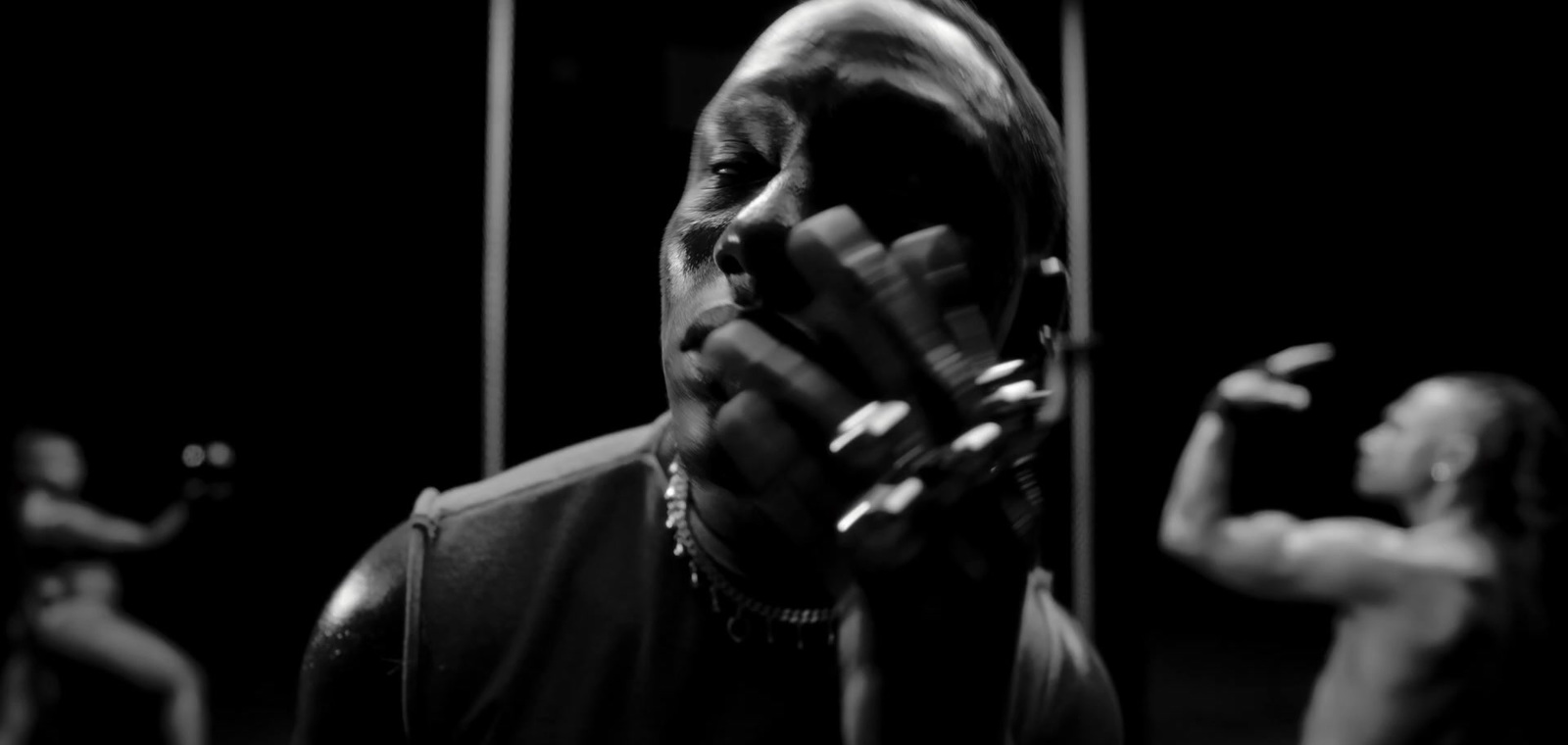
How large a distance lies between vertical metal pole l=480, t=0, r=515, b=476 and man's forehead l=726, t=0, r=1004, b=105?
0.63 metres

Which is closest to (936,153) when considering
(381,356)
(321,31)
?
(381,356)

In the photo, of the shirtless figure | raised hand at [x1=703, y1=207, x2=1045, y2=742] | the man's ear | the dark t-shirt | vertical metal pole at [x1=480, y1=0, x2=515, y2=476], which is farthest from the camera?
the shirtless figure

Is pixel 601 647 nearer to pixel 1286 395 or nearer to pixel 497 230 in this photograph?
pixel 497 230

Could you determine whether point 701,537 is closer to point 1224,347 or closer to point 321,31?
point 321,31

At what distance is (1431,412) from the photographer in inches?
96.0

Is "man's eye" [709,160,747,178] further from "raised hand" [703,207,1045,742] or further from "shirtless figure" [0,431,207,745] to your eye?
"shirtless figure" [0,431,207,745]

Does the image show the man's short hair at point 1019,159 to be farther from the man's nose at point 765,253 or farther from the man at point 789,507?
the man's nose at point 765,253

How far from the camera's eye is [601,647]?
0.73 metres

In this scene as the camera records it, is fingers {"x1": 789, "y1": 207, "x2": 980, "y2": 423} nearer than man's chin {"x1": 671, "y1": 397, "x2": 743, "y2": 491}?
Yes

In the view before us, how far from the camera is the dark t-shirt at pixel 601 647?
707 millimetres

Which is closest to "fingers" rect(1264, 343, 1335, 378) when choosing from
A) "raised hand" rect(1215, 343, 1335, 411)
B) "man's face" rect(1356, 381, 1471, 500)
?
"raised hand" rect(1215, 343, 1335, 411)

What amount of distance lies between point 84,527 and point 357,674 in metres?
3.28

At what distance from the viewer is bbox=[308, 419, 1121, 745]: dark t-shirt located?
71 cm

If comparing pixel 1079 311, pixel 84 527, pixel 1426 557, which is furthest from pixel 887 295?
pixel 84 527
